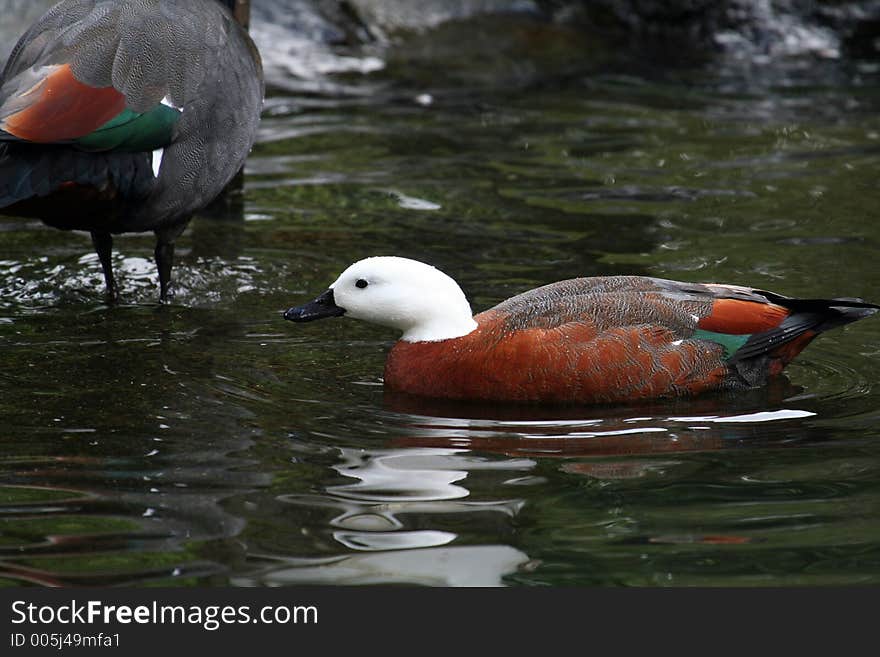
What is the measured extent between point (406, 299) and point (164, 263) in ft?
6.27

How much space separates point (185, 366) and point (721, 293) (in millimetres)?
2370

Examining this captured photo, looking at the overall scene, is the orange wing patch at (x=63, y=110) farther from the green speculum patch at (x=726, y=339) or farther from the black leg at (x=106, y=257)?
the green speculum patch at (x=726, y=339)

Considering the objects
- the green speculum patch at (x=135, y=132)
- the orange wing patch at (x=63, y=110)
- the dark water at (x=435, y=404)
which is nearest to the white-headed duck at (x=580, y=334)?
the dark water at (x=435, y=404)

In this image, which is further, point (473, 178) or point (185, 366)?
point (473, 178)

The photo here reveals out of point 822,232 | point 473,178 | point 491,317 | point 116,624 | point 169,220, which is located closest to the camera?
point 116,624

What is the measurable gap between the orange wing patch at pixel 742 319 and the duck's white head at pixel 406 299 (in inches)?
40.6

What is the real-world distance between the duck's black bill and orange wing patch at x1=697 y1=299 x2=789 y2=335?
1.58 metres

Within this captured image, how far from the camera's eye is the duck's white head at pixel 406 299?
623 centimetres

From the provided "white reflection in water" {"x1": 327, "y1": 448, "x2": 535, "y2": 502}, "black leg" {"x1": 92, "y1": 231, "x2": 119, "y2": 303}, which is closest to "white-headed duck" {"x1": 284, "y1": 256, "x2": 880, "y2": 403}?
"white reflection in water" {"x1": 327, "y1": 448, "x2": 535, "y2": 502}

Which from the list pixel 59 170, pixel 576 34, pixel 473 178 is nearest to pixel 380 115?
pixel 473 178

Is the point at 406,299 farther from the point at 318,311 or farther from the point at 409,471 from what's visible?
the point at 409,471

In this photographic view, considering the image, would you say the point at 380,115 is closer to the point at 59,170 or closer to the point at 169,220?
the point at 169,220

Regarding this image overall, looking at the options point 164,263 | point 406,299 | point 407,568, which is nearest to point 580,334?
point 406,299

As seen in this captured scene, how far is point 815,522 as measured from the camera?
4.58 metres
